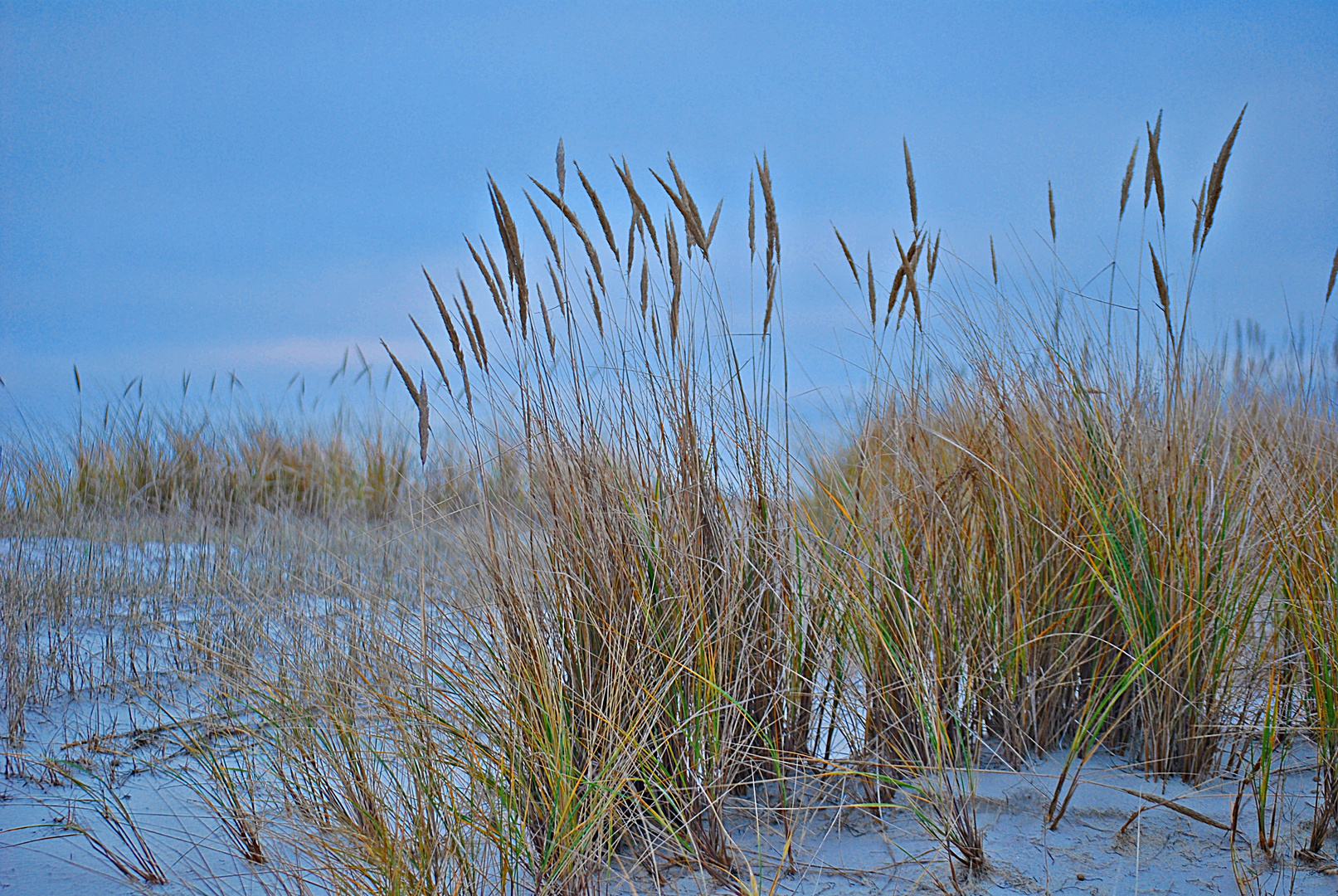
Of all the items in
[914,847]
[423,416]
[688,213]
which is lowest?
[914,847]

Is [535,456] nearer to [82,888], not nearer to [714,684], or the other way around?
[714,684]

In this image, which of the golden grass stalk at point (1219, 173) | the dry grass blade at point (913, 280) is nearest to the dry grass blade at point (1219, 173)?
the golden grass stalk at point (1219, 173)

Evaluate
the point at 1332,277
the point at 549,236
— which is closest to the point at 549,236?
the point at 549,236

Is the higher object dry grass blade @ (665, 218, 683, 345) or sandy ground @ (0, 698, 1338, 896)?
dry grass blade @ (665, 218, 683, 345)

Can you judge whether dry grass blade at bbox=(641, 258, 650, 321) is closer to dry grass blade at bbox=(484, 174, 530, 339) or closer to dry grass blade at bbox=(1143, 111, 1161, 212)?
dry grass blade at bbox=(484, 174, 530, 339)

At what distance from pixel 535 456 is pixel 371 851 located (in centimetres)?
88

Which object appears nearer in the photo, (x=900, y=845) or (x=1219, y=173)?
(x=900, y=845)

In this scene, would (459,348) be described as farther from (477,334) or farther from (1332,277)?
(1332,277)

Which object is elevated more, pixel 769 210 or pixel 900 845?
pixel 769 210

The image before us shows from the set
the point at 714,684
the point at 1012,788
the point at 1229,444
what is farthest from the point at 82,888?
the point at 1229,444

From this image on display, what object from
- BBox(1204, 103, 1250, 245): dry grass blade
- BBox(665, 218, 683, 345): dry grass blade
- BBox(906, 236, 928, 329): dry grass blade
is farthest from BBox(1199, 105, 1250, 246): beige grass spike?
BBox(665, 218, 683, 345): dry grass blade

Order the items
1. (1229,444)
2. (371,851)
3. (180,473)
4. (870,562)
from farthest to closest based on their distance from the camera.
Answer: (180,473), (1229,444), (870,562), (371,851)

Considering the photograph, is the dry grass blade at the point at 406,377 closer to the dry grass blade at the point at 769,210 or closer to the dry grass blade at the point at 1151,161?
the dry grass blade at the point at 769,210

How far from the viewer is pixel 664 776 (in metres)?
1.56
